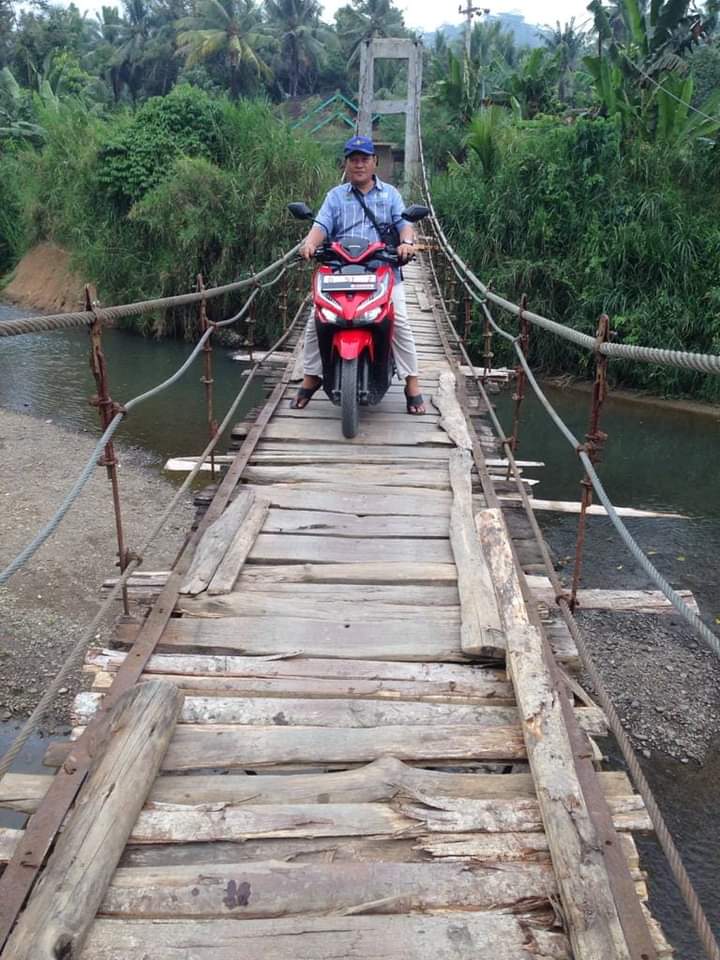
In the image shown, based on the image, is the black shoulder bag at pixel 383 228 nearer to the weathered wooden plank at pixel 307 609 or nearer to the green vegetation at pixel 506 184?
the weathered wooden plank at pixel 307 609

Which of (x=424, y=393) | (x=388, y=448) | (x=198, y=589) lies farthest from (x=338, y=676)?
(x=424, y=393)

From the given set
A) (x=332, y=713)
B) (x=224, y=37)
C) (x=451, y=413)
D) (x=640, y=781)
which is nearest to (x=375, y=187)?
(x=451, y=413)

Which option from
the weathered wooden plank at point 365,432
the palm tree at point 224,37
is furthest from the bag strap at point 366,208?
the palm tree at point 224,37

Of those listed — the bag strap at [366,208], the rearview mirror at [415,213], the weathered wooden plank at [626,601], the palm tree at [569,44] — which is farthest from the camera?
the palm tree at [569,44]

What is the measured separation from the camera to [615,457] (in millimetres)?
8844

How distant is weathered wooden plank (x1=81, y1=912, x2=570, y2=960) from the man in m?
2.96

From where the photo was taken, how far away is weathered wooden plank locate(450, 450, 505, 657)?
2014mm

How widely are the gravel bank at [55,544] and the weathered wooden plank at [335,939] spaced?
3.45m

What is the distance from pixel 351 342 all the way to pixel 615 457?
19.9ft

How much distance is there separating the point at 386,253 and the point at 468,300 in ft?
8.80

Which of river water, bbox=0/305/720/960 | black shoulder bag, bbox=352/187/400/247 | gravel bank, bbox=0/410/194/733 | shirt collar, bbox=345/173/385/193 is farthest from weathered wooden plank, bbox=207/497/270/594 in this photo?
gravel bank, bbox=0/410/194/733

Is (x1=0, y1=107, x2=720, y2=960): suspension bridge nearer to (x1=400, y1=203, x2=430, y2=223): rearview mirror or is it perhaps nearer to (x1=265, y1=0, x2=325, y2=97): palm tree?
(x1=400, y1=203, x2=430, y2=223): rearview mirror

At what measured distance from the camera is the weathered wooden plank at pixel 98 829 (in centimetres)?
122

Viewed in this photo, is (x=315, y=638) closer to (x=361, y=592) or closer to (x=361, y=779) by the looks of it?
(x=361, y=592)
